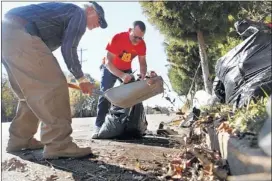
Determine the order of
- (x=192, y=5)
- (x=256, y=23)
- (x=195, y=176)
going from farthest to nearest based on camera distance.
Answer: (x=192, y=5)
(x=256, y=23)
(x=195, y=176)

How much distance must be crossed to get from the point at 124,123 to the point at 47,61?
1360 mm

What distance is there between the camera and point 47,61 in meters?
3.02

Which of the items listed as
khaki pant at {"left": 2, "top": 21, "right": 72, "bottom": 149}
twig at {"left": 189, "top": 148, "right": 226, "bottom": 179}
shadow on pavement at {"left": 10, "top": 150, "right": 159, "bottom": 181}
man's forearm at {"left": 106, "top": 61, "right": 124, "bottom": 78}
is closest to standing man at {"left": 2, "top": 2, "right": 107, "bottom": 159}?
khaki pant at {"left": 2, "top": 21, "right": 72, "bottom": 149}

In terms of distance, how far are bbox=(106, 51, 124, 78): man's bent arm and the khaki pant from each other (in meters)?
1.29

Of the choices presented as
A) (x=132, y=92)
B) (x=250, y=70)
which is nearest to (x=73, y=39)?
(x=132, y=92)

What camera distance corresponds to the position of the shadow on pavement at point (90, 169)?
2387mm

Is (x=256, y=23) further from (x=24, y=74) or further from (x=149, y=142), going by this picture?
(x=24, y=74)

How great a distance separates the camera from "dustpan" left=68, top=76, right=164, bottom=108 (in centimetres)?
349

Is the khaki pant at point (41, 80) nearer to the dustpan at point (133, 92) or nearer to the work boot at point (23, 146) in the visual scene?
the dustpan at point (133, 92)

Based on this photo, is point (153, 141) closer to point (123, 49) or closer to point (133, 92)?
point (133, 92)

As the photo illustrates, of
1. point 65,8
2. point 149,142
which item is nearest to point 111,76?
point 149,142

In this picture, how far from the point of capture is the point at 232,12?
9.53 m

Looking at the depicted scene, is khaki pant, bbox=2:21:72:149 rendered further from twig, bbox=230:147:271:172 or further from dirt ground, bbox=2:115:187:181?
twig, bbox=230:147:271:172

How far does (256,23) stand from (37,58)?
188 centimetres
